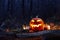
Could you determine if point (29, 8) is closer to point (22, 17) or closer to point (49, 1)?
point (22, 17)

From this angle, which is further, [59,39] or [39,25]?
[39,25]

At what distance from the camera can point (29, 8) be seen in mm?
3195

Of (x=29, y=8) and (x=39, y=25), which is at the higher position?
(x=29, y=8)

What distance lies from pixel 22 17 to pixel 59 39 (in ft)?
6.46

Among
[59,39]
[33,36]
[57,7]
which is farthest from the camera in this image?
[57,7]

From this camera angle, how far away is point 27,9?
3.19 m

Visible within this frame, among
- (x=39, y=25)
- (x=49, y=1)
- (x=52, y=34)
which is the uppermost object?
(x=49, y=1)

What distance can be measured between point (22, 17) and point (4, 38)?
A: 6.05 ft

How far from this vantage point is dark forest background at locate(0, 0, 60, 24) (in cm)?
314

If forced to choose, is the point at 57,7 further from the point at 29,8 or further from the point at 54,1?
the point at 29,8

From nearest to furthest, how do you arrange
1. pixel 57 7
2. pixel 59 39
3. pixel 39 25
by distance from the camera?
pixel 59 39 < pixel 39 25 < pixel 57 7

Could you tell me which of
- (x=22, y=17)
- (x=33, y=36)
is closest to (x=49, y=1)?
(x=22, y=17)

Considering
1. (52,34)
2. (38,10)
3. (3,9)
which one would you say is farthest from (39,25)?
(52,34)

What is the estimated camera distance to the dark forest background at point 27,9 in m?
3.14
